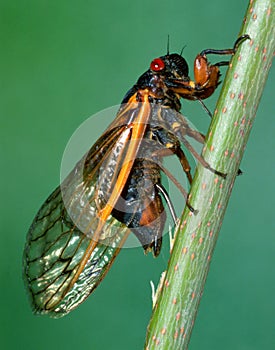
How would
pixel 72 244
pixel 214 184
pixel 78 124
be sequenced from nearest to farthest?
pixel 214 184
pixel 72 244
pixel 78 124

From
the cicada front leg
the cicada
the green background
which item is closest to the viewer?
the cicada front leg

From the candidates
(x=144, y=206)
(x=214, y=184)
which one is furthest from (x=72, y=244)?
(x=214, y=184)

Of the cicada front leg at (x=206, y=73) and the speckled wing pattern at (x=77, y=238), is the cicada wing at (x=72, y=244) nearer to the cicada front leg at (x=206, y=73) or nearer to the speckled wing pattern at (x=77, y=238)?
the speckled wing pattern at (x=77, y=238)

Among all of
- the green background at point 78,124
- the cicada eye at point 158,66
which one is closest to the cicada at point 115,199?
the cicada eye at point 158,66

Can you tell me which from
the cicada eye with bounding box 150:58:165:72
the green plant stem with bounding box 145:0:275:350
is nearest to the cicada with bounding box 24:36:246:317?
the cicada eye with bounding box 150:58:165:72

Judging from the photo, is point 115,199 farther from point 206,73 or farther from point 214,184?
point 214,184

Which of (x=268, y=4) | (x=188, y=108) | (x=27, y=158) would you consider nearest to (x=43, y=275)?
(x=268, y=4)

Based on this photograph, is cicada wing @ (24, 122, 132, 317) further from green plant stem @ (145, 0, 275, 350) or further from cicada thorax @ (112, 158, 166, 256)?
green plant stem @ (145, 0, 275, 350)

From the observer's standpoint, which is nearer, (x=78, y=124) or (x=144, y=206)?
(x=144, y=206)
